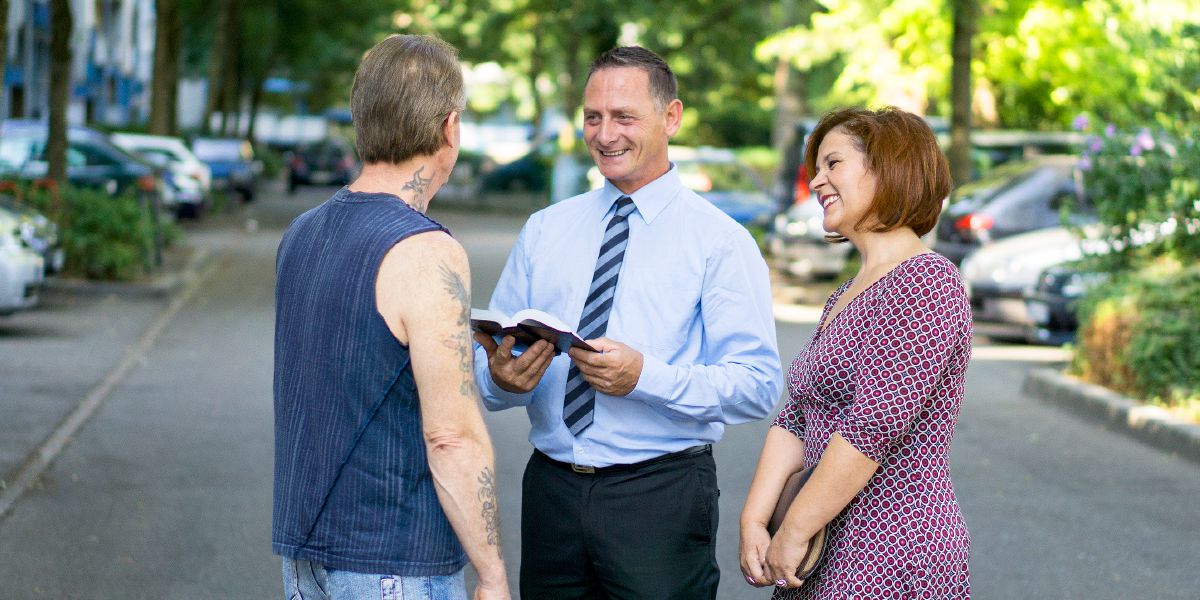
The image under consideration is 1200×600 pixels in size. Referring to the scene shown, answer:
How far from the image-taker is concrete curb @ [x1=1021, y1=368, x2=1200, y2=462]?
9.09 m

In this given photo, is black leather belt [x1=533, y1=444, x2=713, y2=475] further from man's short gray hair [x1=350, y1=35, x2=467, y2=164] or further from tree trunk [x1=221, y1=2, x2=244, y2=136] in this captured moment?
tree trunk [x1=221, y1=2, x2=244, y2=136]

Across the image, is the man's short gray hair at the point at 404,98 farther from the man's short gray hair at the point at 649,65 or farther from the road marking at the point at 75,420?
the road marking at the point at 75,420

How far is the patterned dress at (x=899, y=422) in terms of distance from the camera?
2.96 m

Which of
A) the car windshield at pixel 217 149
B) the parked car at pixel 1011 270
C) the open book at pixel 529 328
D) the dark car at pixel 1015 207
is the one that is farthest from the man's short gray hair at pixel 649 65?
the car windshield at pixel 217 149

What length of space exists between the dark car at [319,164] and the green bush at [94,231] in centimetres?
2940

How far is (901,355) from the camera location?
296cm

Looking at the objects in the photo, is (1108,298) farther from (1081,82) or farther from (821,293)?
(1081,82)

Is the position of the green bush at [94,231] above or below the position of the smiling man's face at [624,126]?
below

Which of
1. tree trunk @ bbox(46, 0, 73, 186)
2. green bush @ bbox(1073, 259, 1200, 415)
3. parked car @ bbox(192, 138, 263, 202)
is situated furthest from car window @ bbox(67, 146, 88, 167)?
green bush @ bbox(1073, 259, 1200, 415)

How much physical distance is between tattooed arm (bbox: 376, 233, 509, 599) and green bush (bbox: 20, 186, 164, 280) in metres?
15.2

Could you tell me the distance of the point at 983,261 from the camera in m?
14.3

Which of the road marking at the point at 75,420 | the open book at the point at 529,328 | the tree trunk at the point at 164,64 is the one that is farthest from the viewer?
the tree trunk at the point at 164,64

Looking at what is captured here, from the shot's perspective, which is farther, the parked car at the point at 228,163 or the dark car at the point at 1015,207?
the parked car at the point at 228,163

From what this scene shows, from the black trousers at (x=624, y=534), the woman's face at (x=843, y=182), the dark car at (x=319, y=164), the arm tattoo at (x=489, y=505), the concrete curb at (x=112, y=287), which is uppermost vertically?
the woman's face at (x=843, y=182)
